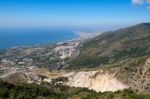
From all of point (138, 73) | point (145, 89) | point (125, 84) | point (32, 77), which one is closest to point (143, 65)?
point (138, 73)

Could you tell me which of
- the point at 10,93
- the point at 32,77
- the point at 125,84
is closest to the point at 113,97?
the point at 10,93

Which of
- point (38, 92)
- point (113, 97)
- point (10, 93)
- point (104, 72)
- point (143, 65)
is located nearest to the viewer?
point (113, 97)

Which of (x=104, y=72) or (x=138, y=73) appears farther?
(x=104, y=72)

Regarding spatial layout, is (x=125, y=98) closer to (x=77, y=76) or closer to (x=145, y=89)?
(x=145, y=89)

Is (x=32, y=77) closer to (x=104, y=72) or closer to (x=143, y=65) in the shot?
(x=104, y=72)

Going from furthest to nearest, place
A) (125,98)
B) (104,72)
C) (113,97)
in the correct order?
(104,72) → (113,97) → (125,98)

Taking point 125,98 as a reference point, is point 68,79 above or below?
below
